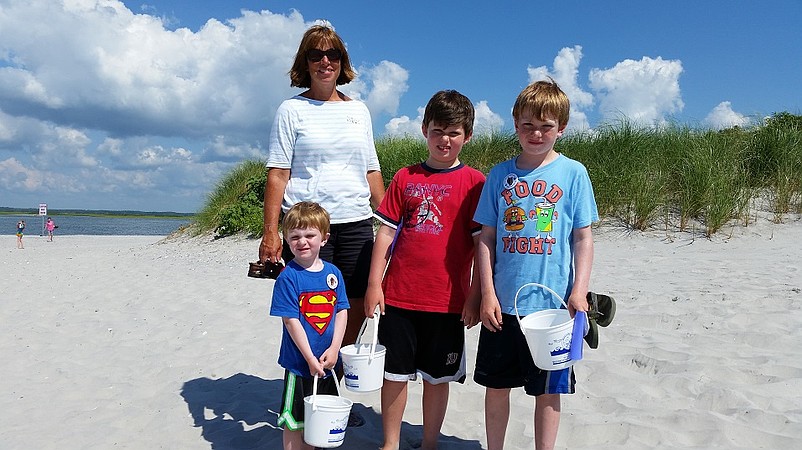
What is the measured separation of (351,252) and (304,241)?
45 cm

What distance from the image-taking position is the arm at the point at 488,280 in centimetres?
250

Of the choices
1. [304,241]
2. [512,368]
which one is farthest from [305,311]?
[512,368]

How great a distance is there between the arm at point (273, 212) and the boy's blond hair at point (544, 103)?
125 cm

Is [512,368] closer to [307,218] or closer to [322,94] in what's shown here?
[307,218]

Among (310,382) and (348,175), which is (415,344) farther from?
(348,175)

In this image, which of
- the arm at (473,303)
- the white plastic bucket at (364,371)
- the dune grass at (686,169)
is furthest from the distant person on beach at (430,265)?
the dune grass at (686,169)

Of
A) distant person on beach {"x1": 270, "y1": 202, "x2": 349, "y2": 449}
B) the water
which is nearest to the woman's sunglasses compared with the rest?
distant person on beach {"x1": 270, "y1": 202, "x2": 349, "y2": 449}

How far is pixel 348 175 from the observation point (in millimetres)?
3033

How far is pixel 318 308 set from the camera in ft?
8.81

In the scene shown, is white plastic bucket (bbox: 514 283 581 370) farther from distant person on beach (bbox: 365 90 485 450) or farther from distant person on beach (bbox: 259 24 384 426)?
distant person on beach (bbox: 259 24 384 426)

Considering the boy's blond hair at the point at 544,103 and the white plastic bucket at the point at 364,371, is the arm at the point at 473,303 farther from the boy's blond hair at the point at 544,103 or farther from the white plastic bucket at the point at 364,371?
the boy's blond hair at the point at 544,103

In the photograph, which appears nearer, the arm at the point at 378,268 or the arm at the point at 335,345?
the arm at the point at 335,345

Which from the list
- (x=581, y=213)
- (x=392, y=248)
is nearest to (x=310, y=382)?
(x=392, y=248)

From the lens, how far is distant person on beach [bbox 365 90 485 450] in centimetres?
273
